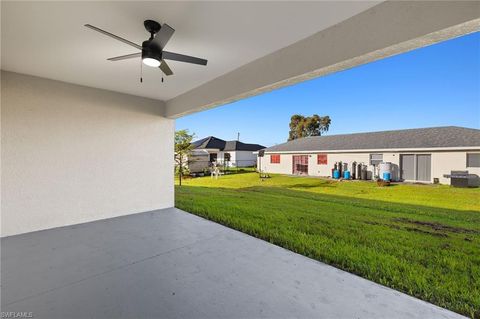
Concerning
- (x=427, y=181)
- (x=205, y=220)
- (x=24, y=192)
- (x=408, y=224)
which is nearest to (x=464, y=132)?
(x=427, y=181)

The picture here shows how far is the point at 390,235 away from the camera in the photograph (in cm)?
362

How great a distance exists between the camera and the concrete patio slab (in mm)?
1755

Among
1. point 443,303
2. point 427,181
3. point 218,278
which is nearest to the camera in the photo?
point 443,303

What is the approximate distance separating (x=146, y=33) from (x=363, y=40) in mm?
2185

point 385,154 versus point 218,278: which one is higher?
point 385,154

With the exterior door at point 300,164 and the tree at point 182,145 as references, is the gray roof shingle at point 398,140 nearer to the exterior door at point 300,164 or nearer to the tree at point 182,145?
the exterior door at point 300,164

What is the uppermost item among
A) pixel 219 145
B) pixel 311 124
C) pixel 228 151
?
pixel 311 124

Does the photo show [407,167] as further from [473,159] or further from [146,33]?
[146,33]

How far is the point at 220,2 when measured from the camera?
1783mm

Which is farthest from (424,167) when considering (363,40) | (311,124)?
(311,124)

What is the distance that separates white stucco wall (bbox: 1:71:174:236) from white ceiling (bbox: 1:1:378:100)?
668 mm

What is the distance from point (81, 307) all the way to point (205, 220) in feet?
8.57

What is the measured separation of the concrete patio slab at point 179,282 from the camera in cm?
175

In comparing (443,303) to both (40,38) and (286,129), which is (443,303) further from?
(286,129)
